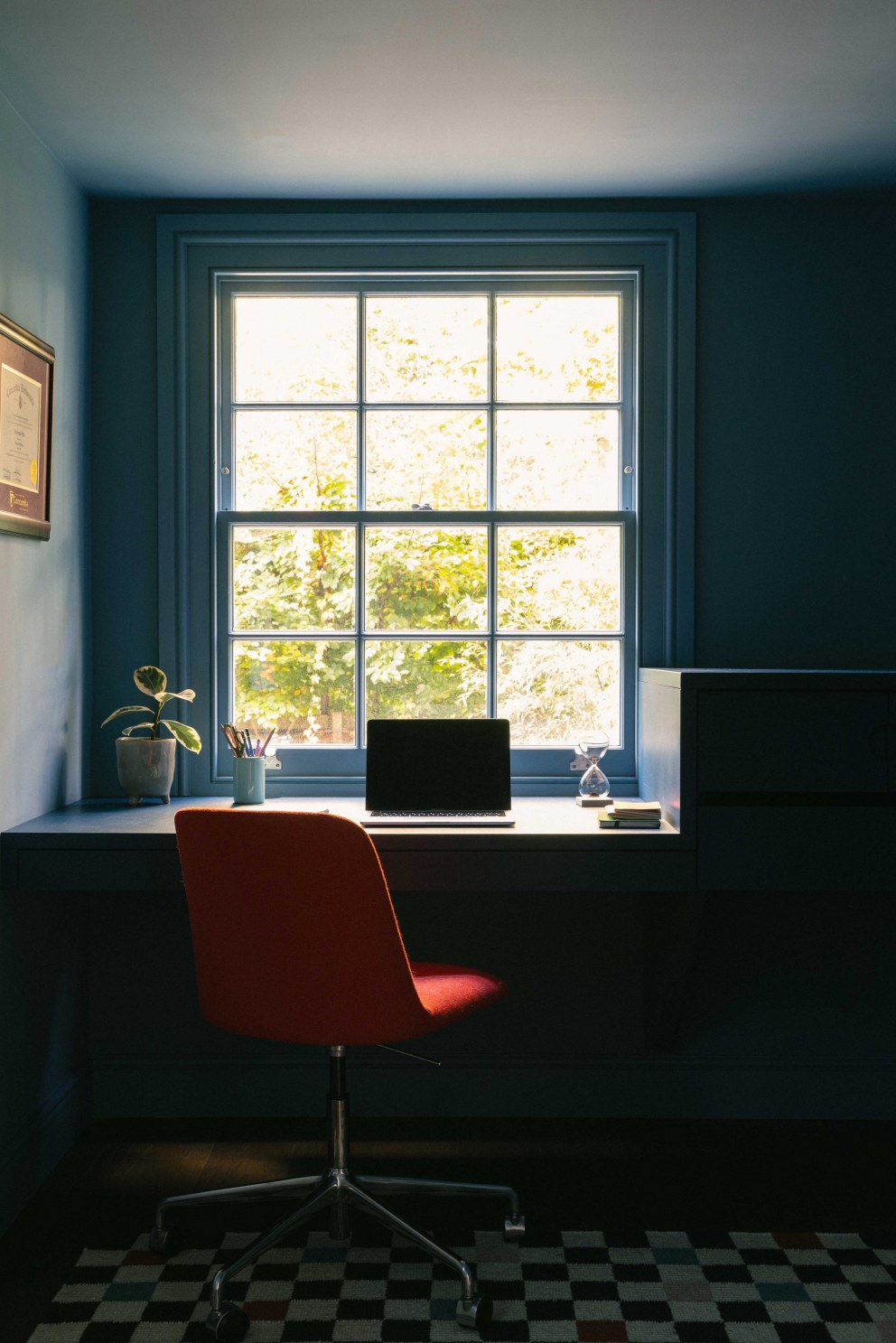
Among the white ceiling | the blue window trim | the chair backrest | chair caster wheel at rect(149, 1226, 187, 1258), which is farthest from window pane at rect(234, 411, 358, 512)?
chair caster wheel at rect(149, 1226, 187, 1258)

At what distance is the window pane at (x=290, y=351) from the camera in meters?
3.35

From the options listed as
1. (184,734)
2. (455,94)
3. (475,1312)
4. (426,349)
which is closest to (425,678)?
(184,734)

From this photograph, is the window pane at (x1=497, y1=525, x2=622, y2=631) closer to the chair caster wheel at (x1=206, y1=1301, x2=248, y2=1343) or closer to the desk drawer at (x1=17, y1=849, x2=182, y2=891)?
the desk drawer at (x1=17, y1=849, x2=182, y2=891)

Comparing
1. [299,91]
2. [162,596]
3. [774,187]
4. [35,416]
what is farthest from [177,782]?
[774,187]

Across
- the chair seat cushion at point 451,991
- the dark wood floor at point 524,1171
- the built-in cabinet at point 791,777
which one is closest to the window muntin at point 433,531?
the built-in cabinet at point 791,777

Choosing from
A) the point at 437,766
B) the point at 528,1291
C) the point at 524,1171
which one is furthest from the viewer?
the point at 437,766

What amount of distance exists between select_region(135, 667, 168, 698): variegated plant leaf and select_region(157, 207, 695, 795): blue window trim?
0.59 feet

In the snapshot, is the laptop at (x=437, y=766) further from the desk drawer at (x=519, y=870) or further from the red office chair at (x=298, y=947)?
the red office chair at (x=298, y=947)

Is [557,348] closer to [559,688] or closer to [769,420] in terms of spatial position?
[769,420]

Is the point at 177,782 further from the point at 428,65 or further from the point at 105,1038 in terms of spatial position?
the point at 428,65

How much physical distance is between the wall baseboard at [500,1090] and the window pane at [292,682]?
0.99 meters

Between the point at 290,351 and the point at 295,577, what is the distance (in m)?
0.69

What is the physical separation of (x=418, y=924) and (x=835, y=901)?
4.03 ft

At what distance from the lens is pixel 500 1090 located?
3197 mm
